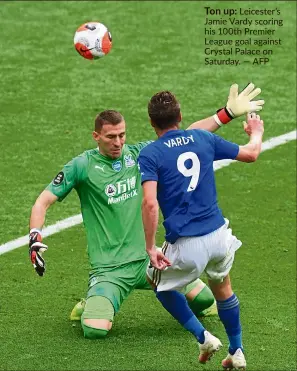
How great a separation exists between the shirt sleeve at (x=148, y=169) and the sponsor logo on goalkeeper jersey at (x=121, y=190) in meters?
1.43

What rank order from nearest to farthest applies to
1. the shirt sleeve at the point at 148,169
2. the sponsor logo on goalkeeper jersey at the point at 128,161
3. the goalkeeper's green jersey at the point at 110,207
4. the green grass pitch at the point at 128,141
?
1. the shirt sleeve at the point at 148,169
2. the green grass pitch at the point at 128,141
3. the goalkeeper's green jersey at the point at 110,207
4. the sponsor logo on goalkeeper jersey at the point at 128,161

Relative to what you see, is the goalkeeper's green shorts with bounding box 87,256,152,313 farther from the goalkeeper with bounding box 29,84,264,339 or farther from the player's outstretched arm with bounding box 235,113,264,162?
the player's outstretched arm with bounding box 235,113,264,162

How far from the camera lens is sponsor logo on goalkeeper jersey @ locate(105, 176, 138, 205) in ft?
31.5

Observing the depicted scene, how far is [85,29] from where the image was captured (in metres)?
11.9

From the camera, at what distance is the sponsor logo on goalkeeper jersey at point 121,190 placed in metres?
9.59

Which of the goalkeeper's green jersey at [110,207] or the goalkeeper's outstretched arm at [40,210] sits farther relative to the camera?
the goalkeeper's green jersey at [110,207]

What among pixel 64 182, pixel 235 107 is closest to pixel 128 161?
pixel 64 182

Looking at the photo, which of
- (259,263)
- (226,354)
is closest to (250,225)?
(259,263)

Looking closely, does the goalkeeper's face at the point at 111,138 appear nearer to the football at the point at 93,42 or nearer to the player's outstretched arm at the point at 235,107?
the player's outstretched arm at the point at 235,107

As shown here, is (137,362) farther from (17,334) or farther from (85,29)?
(85,29)

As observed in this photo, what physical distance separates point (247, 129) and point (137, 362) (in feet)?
6.48

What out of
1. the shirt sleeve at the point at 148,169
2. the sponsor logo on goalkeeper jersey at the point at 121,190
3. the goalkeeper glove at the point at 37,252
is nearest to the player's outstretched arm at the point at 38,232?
the goalkeeper glove at the point at 37,252

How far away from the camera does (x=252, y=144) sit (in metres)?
8.52

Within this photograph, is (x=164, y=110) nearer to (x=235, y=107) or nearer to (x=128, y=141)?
(x=235, y=107)
